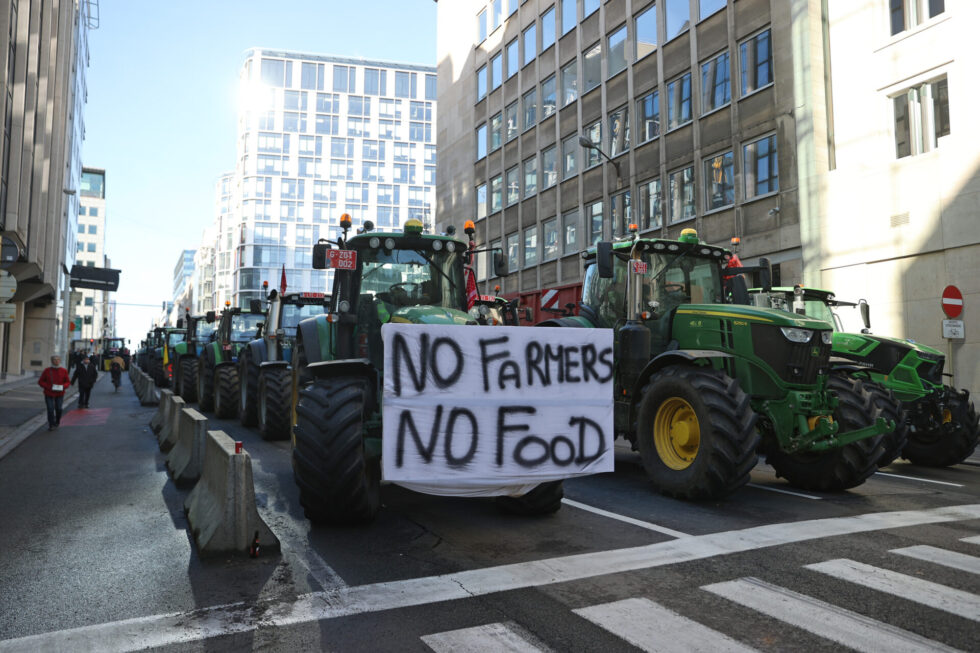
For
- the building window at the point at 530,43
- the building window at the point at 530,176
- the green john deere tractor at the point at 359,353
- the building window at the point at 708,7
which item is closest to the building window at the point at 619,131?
the building window at the point at 708,7

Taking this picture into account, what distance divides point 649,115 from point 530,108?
968 cm

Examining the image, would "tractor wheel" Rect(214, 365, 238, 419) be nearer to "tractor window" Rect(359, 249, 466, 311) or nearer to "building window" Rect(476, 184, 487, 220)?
"tractor window" Rect(359, 249, 466, 311)

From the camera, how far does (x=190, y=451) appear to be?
807 cm

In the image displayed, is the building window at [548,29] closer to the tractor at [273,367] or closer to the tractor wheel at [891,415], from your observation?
the tractor at [273,367]

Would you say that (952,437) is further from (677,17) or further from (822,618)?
(677,17)

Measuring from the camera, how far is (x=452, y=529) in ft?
19.4

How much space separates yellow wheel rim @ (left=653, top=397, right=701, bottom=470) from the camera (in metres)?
7.35

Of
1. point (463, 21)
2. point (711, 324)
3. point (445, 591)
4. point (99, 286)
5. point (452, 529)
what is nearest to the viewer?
point (445, 591)

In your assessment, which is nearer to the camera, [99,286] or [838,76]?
[838,76]

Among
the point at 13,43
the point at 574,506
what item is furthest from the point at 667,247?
the point at 13,43

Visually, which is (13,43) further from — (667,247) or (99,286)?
(99,286)

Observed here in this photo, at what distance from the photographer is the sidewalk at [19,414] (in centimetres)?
1288

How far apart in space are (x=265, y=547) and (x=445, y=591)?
1582mm

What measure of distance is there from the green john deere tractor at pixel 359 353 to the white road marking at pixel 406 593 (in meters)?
1.13
